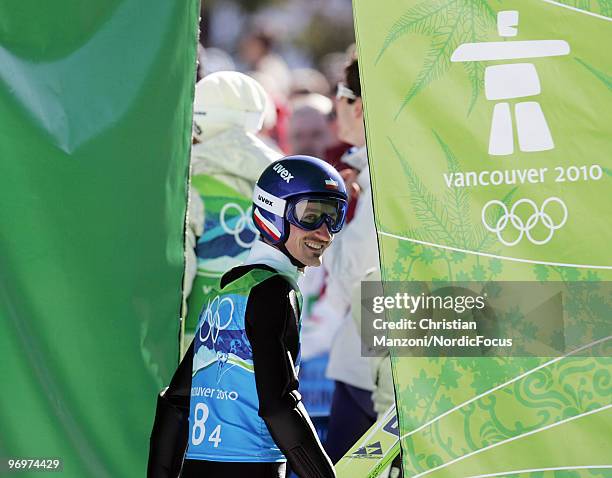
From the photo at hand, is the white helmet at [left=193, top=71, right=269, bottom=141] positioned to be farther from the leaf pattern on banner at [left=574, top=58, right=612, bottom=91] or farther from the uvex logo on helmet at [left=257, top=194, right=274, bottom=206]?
the leaf pattern on banner at [left=574, top=58, right=612, bottom=91]

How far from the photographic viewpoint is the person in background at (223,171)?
18.3 ft

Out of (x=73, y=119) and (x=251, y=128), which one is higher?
(x=251, y=128)

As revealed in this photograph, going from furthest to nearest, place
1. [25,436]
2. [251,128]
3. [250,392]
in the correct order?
[251,128]
[25,436]
[250,392]

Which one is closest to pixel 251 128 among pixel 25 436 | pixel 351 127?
pixel 351 127

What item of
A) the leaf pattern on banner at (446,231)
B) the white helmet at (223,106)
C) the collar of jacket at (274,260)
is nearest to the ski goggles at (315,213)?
the collar of jacket at (274,260)

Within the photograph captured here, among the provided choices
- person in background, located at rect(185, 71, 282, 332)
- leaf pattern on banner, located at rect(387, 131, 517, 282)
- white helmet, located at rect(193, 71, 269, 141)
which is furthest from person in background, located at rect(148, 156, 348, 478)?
white helmet, located at rect(193, 71, 269, 141)

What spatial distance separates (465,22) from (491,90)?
0.79ft

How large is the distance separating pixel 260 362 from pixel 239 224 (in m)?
2.22

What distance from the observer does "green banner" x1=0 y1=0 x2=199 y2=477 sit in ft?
14.3

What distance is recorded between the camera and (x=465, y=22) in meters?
3.76

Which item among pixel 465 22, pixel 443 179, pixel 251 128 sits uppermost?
pixel 251 128

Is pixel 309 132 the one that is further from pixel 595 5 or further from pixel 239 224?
pixel 595 5

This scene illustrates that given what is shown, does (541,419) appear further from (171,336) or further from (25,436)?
(25,436)

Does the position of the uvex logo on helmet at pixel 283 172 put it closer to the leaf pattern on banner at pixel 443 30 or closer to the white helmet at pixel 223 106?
the leaf pattern on banner at pixel 443 30
